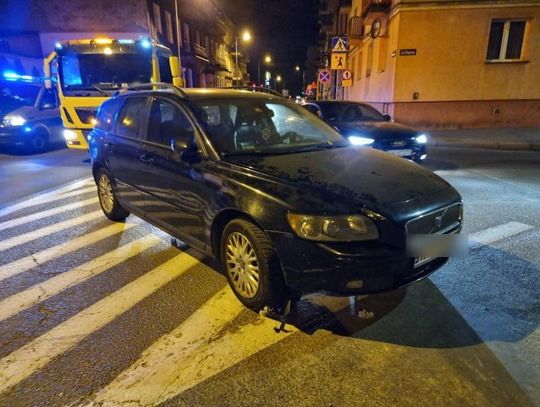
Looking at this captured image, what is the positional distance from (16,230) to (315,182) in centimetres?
454

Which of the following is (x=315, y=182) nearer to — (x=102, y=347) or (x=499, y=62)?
(x=102, y=347)

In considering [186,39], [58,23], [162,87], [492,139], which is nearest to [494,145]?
[492,139]

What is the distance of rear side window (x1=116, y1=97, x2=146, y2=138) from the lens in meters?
4.41

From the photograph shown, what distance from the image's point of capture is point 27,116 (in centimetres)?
1152

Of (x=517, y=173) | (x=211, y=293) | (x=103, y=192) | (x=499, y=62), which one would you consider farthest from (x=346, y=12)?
(x=211, y=293)

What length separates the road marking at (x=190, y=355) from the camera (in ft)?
7.63

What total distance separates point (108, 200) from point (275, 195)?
361 centimetres

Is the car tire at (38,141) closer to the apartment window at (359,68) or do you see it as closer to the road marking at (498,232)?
the road marking at (498,232)

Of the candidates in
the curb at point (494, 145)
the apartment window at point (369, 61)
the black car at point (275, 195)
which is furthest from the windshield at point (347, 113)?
the apartment window at point (369, 61)

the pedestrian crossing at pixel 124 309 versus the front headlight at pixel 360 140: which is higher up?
the front headlight at pixel 360 140

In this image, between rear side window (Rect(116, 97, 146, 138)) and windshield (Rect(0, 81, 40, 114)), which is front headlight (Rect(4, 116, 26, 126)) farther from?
rear side window (Rect(116, 97, 146, 138))

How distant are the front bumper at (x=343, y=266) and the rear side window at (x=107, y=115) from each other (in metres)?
3.42

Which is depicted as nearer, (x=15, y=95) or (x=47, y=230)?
(x=47, y=230)

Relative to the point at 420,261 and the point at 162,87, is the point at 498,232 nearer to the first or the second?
the point at 420,261
